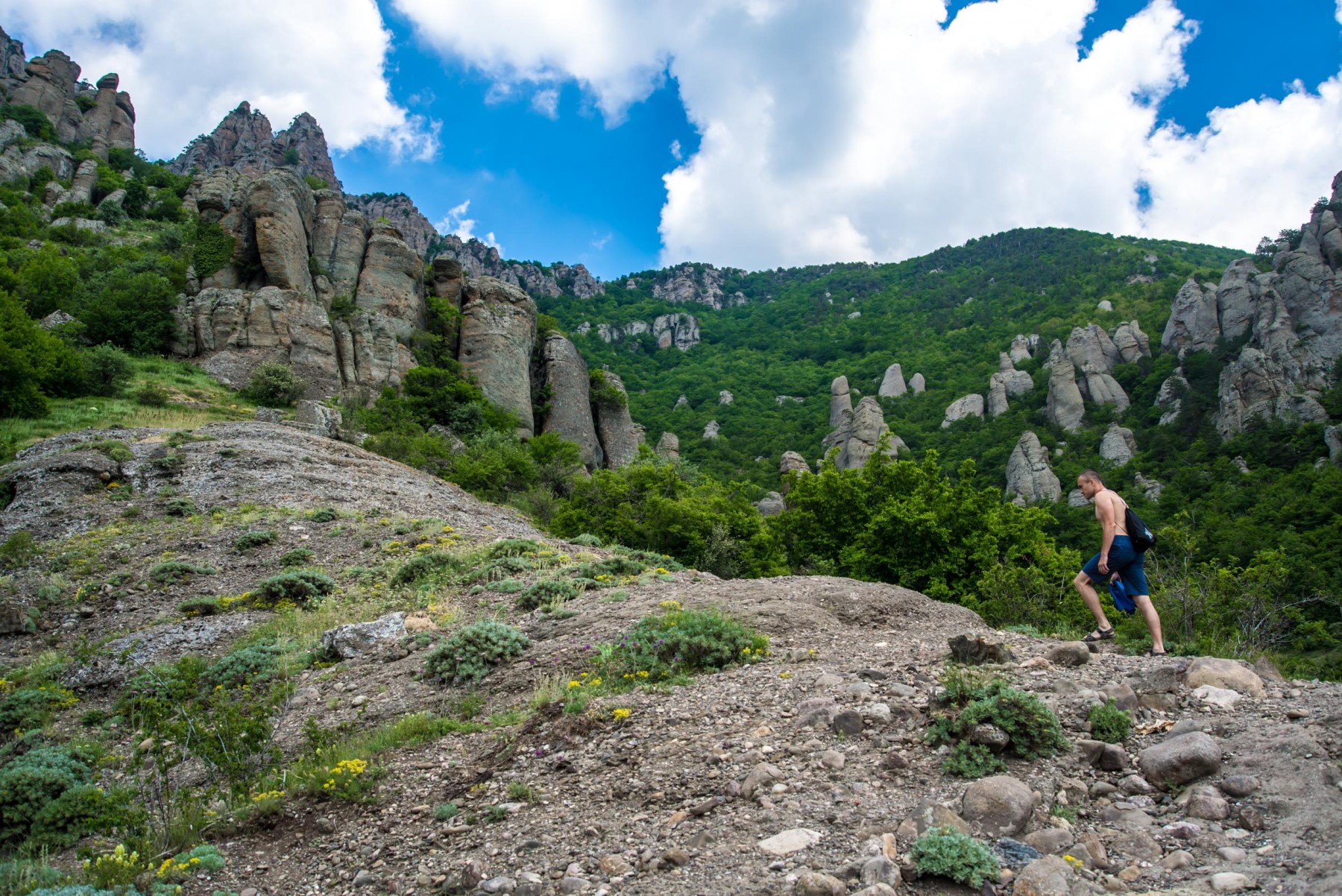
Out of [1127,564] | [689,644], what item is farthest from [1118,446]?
[689,644]

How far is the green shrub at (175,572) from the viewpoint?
12469mm

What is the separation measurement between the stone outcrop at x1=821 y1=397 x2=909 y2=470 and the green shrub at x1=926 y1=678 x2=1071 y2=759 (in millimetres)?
47653

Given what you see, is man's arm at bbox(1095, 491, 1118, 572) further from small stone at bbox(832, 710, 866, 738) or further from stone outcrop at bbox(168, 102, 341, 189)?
stone outcrop at bbox(168, 102, 341, 189)

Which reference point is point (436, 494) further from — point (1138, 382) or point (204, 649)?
point (1138, 382)

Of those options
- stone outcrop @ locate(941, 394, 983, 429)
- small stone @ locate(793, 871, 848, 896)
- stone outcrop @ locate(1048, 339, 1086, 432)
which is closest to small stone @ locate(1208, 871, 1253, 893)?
small stone @ locate(793, 871, 848, 896)

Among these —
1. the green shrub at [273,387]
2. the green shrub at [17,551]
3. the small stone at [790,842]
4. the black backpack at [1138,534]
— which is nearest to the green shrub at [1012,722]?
the small stone at [790,842]

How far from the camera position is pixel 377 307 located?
43.4 m

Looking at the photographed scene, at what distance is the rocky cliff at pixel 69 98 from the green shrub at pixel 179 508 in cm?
8169

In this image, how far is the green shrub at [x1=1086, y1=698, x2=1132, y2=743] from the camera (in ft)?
15.0

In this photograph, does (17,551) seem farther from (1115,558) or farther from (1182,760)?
(1115,558)

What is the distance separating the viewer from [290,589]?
39.6 feet

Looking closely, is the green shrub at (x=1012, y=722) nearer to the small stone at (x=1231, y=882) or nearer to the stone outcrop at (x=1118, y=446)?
the small stone at (x=1231, y=882)

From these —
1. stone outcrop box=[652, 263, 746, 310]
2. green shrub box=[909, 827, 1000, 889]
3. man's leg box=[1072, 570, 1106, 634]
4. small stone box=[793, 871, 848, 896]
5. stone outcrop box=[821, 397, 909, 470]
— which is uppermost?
stone outcrop box=[652, 263, 746, 310]

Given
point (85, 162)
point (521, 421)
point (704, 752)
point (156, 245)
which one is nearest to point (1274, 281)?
point (521, 421)
